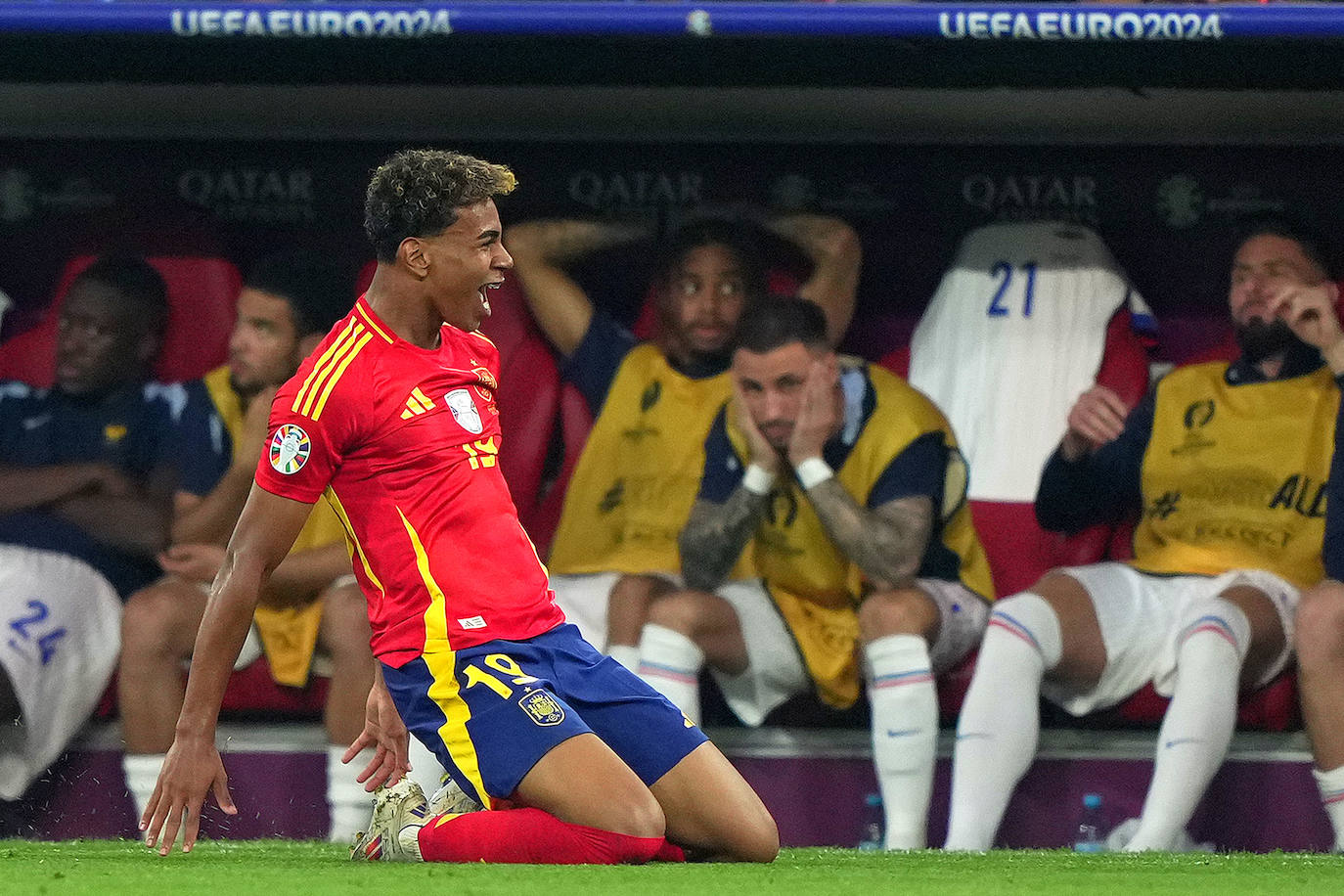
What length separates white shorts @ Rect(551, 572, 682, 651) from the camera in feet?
17.3

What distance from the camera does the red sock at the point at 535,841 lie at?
315 centimetres

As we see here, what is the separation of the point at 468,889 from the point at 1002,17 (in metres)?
2.72

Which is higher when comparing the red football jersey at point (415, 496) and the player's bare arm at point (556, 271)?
the player's bare arm at point (556, 271)

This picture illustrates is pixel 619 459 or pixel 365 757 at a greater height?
pixel 619 459

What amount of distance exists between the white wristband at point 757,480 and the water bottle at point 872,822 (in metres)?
0.89

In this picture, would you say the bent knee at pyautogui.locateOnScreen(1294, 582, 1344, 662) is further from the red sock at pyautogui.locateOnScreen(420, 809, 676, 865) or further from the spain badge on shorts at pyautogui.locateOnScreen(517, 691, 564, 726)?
the spain badge on shorts at pyautogui.locateOnScreen(517, 691, 564, 726)

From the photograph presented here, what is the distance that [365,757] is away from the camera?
508 centimetres

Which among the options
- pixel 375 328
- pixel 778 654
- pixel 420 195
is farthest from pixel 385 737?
pixel 778 654

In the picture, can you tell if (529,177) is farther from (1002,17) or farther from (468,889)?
(468,889)

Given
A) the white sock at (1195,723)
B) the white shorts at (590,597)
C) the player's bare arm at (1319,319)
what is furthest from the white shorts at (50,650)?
the player's bare arm at (1319,319)

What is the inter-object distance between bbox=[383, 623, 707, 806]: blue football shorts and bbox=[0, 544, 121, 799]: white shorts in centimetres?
223

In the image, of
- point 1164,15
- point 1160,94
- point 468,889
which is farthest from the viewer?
point 1160,94

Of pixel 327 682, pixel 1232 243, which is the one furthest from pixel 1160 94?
pixel 327 682

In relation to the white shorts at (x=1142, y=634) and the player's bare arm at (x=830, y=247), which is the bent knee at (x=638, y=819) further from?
the player's bare arm at (x=830, y=247)
